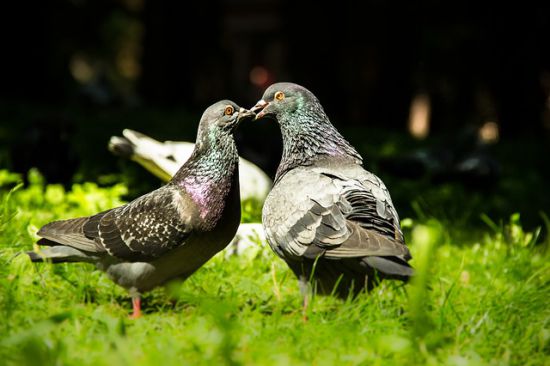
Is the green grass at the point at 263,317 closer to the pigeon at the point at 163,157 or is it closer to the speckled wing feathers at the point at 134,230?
the speckled wing feathers at the point at 134,230

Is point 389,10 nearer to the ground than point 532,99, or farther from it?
farther from it

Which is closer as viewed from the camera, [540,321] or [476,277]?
[540,321]

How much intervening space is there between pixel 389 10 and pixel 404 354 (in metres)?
9.29

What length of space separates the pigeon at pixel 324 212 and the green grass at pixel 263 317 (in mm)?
166

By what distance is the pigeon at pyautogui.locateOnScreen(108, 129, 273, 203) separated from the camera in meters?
4.88

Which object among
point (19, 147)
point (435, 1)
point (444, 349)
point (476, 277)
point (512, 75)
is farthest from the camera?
point (435, 1)

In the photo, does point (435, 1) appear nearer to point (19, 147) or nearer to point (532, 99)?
point (532, 99)

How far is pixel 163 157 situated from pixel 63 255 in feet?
5.09

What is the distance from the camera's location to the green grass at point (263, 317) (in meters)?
2.92

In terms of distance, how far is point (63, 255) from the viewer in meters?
3.58

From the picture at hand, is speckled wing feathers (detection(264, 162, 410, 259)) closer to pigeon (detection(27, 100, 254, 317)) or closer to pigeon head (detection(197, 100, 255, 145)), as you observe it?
pigeon (detection(27, 100, 254, 317))

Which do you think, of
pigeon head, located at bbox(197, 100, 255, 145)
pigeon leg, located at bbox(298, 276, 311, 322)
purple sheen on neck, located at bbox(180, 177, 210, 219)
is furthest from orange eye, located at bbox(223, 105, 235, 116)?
pigeon leg, located at bbox(298, 276, 311, 322)

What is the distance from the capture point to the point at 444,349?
324 cm

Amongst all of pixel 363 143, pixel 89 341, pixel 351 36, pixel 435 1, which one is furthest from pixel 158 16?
pixel 89 341
